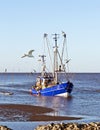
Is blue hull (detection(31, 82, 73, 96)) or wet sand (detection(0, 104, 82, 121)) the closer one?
wet sand (detection(0, 104, 82, 121))

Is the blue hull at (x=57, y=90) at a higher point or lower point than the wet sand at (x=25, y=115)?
higher

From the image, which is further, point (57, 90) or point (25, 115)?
point (57, 90)

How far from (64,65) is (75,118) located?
4245cm

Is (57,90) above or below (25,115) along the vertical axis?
above

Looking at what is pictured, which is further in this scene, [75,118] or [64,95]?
[64,95]

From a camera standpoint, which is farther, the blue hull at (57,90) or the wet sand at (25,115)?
the blue hull at (57,90)

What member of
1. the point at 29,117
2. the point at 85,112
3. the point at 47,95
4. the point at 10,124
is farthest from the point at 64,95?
the point at 10,124

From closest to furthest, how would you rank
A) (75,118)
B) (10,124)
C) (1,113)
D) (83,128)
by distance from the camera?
1. (83,128)
2. (10,124)
3. (75,118)
4. (1,113)

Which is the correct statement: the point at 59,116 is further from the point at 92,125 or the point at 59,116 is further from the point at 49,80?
the point at 49,80

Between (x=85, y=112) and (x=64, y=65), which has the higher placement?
(x=64, y=65)

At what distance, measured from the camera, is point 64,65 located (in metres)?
89.1

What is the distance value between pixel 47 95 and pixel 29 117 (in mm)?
37474

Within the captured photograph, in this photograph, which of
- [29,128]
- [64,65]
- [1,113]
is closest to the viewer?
[29,128]

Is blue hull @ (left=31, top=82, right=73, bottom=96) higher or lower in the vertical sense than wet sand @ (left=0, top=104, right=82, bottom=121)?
higher
